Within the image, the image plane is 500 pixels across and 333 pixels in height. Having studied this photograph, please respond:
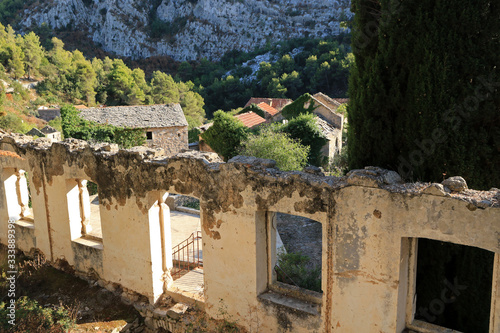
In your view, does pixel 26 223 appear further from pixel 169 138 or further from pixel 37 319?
pixel 169 138

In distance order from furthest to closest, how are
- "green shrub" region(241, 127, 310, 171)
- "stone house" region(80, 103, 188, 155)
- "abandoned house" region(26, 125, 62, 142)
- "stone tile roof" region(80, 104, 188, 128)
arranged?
"abandoned house" region(26, 125, 62, 142) → "stone house" region(80, 103, 188, 155) → "stone tile roof" region(80, 104, 188, 128) → "green shrub" region(241, 127, 310, 171)

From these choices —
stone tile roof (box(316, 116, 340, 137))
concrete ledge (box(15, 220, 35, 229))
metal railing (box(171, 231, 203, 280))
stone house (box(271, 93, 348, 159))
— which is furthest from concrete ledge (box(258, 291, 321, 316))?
stone tile roof (box(316, 116, 340, 137))

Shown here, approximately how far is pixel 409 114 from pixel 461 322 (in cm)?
391

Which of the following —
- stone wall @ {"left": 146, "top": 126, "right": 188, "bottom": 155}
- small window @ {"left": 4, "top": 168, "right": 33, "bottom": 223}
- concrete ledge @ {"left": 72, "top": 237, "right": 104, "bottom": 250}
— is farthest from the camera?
stone wall @ {"left": 146, "top": 126, "right": 188, "bottom": 155}

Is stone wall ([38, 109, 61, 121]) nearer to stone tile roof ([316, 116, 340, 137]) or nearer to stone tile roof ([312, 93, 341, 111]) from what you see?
stone tile roof ([312, 93, 341, 111])

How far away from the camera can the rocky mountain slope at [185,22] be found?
286 ft

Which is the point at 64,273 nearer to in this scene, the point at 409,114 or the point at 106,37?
the point at 409,114

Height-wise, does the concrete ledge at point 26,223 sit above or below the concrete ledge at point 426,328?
below

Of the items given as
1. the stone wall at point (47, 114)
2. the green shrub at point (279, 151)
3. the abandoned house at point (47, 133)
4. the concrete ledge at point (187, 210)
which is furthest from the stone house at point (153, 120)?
the stone wall at point (47, 114)

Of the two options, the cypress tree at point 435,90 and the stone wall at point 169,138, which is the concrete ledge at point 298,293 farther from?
the stone wall at point 169,138

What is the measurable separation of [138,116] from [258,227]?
27564mm

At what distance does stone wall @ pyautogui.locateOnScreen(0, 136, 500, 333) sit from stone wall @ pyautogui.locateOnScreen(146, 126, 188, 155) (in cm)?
2225

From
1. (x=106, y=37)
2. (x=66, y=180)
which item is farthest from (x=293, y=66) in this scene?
(x=66, y=180)

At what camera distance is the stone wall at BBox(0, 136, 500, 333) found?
5.62 m
